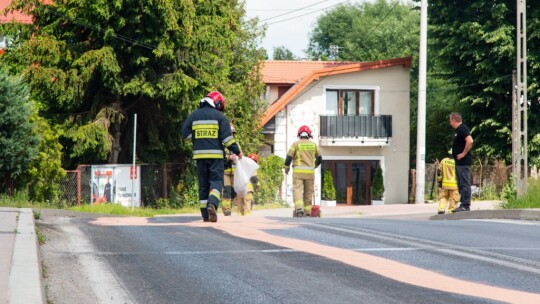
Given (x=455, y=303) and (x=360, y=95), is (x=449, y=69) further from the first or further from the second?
(x=455, y=303)

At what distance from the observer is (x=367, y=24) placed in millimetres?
86500

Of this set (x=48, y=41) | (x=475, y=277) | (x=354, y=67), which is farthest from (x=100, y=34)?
(x=475, y=277)

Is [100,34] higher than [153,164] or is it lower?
higher

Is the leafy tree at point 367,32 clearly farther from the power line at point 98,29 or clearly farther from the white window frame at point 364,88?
the power line at point 98,29

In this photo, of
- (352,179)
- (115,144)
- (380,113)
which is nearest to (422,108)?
(380,113)

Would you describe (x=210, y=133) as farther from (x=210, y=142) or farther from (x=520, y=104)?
(x=520, y=104)

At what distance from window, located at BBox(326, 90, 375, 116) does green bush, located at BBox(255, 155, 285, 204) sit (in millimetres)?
6516

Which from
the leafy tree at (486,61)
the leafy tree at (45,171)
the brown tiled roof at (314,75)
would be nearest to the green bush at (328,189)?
the brown tiled roof at (314,75)

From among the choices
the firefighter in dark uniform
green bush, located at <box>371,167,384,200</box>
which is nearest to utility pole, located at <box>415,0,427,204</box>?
green bush, located at <box>371,167,384,200</box>

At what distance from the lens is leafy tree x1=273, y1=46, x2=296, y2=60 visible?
94.1 m

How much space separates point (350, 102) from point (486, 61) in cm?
833

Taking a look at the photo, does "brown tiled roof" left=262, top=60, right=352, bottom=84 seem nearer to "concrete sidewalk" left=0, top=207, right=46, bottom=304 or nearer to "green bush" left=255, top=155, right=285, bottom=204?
"green bush" left=255, top=155, right=285, bottom=204

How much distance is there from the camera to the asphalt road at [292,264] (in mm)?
6945

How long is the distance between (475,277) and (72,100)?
28.1 meters
